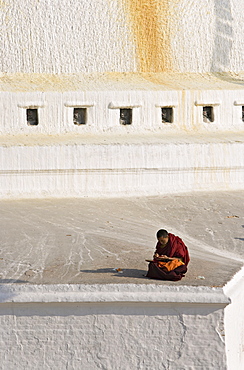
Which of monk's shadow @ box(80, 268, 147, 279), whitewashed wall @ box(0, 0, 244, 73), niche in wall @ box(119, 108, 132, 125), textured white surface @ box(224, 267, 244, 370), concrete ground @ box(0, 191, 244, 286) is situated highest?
whitewashed wall @ box(0, 0, 244, 73)

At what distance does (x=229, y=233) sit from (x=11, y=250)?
244 centimetres

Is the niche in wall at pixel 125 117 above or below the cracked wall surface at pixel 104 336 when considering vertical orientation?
above

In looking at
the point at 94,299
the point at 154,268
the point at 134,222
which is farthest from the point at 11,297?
the point at 134,222

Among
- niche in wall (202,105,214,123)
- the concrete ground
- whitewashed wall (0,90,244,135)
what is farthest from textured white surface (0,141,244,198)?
niche in wall (202,105,214,123)

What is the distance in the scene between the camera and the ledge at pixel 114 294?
15.6ft

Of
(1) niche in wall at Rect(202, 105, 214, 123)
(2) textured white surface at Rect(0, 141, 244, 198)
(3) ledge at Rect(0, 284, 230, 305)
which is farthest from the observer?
(1) niche in wall at Rect(202, 105, 214, 123)

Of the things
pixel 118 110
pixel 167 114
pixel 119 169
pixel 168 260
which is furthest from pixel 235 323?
pixel 167 114

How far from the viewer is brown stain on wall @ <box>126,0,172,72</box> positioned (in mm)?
9516

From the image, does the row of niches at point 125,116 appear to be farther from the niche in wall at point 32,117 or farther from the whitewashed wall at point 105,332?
the whitewashed wall at point 105,332

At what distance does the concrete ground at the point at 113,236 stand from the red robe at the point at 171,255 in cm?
8

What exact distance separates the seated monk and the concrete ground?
0.09 m

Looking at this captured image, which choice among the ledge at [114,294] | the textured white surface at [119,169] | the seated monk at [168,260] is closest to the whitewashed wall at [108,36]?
the textured white surface at [119,169]

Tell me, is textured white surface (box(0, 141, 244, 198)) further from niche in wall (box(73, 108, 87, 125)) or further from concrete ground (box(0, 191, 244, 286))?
niche in wall (box(73, 108, 87, 125))

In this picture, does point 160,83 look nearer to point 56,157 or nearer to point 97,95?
point 97,95
